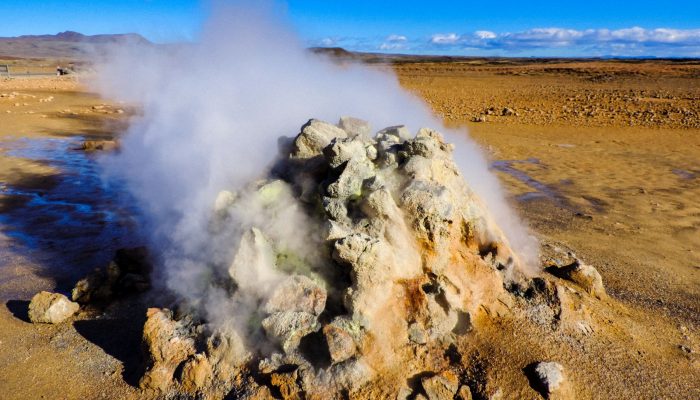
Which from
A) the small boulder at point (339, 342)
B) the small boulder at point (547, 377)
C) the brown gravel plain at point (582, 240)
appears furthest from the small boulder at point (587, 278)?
the small boulder at point (339, 342)

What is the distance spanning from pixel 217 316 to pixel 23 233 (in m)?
4.22

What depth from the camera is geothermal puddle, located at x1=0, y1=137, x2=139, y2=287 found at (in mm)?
5117

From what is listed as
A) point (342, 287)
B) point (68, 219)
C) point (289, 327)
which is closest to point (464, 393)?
point (342, 287)

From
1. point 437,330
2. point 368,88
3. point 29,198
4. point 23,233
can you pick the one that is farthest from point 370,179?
point 29,198

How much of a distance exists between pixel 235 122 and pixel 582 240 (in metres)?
4.16

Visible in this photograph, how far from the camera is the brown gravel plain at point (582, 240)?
2986 millimetres

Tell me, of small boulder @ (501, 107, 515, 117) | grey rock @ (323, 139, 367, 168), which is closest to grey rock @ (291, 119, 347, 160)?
grey rock @ (323, 139, 367, 168)

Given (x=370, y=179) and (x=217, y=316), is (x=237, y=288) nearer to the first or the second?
(x=217, y=316)

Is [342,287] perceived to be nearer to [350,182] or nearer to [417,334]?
[417,334]

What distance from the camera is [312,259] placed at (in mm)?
3070

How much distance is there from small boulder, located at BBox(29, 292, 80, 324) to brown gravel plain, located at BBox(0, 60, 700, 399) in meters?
0.08

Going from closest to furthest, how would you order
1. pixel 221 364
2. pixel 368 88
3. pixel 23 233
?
pixel 221 364 → pixel 368 88 → pixel 23 233

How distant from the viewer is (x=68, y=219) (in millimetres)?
6340

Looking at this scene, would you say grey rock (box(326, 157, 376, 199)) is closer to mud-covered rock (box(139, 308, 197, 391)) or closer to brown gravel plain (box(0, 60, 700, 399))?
brown gravel plain (box(0, 60, 700, 399))
